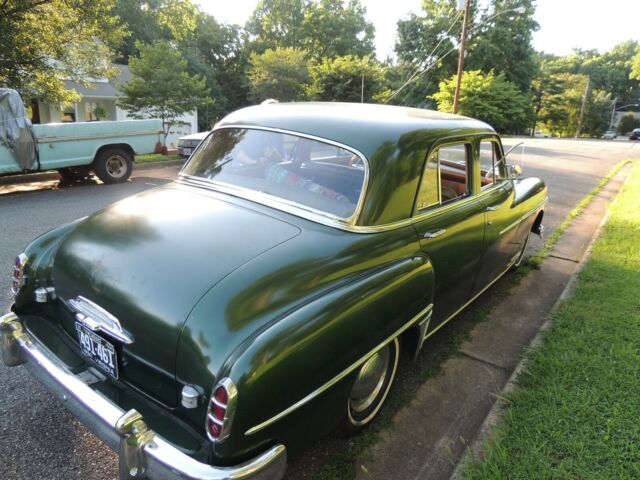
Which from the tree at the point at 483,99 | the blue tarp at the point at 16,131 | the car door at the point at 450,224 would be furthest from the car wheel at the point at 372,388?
the tree at the point at 483,99

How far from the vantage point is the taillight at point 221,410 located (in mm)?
1561

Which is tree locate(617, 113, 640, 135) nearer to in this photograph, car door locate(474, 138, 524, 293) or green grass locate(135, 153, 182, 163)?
green grass locate(135, 153, 182, 163)

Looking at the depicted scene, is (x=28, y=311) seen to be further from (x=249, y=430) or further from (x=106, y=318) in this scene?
(x=249, y=430)

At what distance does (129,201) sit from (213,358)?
150 centimetres

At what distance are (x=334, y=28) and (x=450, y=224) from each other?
54.2 m

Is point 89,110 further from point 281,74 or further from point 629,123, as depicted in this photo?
point 629,123

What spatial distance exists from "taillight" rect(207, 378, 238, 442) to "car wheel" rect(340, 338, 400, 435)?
2.97 feet

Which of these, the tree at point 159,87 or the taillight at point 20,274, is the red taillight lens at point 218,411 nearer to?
the taillight at point 20,274

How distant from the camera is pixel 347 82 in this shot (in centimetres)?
2962

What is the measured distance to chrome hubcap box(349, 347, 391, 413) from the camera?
2.39 meters

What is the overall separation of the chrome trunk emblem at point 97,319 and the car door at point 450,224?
5.51 feet

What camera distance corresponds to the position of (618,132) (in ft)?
242

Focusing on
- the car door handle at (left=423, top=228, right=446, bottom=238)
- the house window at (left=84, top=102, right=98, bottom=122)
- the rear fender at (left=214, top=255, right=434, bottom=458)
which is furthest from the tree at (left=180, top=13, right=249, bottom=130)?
the rear fender at (left=214, top=255, right=434, bottom=458)

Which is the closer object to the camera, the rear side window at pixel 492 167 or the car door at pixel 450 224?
the car door at pixel 450 224
